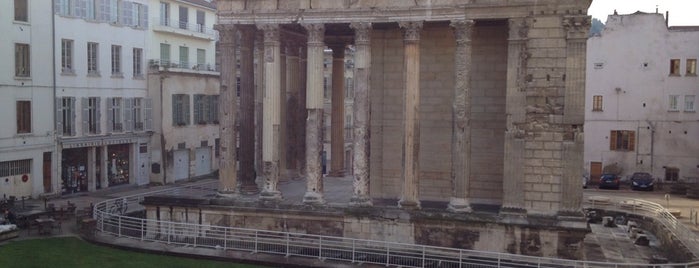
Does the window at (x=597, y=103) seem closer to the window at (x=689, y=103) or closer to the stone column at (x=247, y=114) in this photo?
the window at (x=689, y=103)

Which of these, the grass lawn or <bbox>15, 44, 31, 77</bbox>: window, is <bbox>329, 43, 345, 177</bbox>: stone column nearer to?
the grass lawn

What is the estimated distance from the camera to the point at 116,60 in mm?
42469

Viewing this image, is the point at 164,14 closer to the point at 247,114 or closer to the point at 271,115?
the point at 247,114

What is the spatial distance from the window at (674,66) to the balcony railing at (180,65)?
34.2m

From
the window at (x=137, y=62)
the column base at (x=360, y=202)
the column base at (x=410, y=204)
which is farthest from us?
the window at (x=137, y=62)

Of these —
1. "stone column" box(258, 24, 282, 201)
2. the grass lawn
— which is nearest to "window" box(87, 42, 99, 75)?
the grass lawn

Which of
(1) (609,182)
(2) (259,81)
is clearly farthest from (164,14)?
(1) (609,182)

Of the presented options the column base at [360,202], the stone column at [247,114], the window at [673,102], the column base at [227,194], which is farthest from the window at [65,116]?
the window at [673,102]

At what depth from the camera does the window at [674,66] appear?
4706 centimetres

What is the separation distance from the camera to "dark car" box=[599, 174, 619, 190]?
4669cm

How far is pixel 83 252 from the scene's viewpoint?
2423cm

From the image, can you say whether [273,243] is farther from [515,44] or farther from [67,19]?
[67,19]

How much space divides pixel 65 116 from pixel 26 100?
2.88 meters

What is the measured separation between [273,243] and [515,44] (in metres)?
11.6
